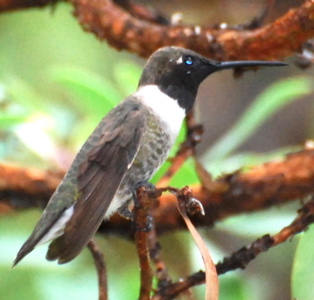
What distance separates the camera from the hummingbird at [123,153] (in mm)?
1011

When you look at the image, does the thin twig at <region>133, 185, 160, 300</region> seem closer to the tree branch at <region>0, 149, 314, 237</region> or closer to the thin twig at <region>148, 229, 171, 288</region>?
the thin twig at <region>148, 229, 171, 288</region>

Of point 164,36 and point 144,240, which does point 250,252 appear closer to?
point 144,240

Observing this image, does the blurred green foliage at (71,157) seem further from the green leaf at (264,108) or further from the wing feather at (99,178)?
the wing feather at (99,178)

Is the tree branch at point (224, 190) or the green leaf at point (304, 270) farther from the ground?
the tree branch at point (224, 190)

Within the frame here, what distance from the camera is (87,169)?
1100 millimetres

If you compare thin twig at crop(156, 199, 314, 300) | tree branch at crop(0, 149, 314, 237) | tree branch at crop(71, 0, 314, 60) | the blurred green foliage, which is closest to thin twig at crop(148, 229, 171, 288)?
thin twig at crop(156, 199, 314, 300)

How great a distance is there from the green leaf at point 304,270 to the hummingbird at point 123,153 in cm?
30

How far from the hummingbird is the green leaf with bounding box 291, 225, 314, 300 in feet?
0.98

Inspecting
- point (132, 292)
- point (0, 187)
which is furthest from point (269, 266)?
point (0, 187)

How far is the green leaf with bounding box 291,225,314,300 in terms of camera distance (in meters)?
1.09

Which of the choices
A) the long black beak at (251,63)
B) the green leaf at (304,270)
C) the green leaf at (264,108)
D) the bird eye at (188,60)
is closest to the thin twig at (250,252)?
the green leaf at (304,270)

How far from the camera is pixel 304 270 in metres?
1.10

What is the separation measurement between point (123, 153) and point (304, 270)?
0.36 meters

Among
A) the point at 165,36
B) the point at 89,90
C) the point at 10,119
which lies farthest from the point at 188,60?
the point at 10,119
